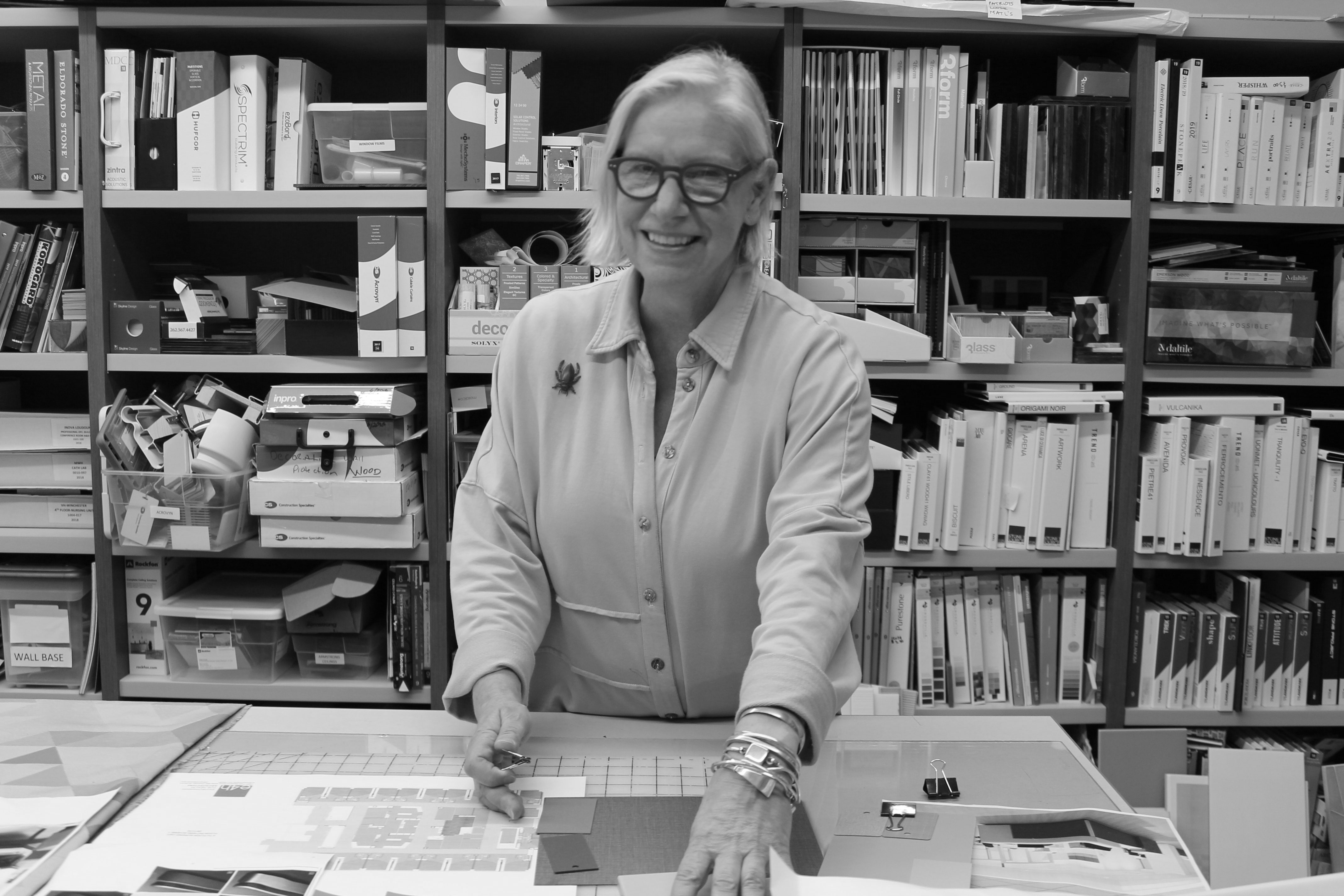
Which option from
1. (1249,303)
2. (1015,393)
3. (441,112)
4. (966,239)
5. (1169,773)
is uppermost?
(441,112)

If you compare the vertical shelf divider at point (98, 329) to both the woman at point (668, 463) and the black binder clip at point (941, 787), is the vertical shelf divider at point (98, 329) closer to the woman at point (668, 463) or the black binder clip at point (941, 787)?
the woman at point (668, 463)

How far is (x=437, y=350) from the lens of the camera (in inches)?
83.8

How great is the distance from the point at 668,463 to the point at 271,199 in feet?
4.52

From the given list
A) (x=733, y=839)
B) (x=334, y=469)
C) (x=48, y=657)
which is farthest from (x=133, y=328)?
(x=733, y=839)

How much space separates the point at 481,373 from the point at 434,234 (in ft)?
1.00

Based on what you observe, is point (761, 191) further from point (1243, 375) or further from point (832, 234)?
point (1243, 375)

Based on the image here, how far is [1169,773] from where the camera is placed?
1888 mm

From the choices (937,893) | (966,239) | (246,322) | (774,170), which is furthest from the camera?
(966,239)

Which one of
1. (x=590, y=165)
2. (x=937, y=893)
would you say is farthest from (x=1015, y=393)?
(x=937, y=893)

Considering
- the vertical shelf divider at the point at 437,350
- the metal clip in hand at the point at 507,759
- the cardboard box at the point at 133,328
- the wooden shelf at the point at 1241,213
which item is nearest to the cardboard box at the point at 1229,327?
the wooden shelf at the point at 1241,213

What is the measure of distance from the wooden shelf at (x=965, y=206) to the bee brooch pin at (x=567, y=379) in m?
1.05

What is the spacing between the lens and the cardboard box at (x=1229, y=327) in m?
2.14

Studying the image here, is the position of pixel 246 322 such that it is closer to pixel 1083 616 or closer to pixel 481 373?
pixel 481 373

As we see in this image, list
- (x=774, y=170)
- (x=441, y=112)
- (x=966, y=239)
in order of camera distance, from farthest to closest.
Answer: (x=966, y=239) < (x=441, y=112) < (x=774, y=170)
